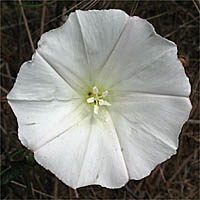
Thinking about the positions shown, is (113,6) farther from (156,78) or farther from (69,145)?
(69,145)

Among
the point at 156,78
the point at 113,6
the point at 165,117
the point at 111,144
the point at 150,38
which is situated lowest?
the point at 111,144

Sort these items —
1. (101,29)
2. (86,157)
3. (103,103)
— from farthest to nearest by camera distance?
(103,103) < (86,157) < (101,29)

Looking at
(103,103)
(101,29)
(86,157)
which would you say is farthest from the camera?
(103,103)

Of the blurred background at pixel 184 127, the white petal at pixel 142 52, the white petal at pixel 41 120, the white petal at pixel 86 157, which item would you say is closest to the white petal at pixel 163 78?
the white petal at pixel 142 52

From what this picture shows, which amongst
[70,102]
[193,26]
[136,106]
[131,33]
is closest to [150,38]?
[131,33]

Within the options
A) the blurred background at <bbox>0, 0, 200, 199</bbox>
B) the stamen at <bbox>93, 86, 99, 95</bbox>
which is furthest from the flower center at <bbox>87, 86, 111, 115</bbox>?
the blurred background at <bbox>0, 0, 200, 199</bbox>

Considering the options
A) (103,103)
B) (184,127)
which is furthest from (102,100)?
(184,127)

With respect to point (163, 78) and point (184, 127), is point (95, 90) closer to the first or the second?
point (163, 78)

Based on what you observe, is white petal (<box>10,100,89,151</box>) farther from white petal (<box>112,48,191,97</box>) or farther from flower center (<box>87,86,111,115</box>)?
white petal (<box>112,48,191,97</box>)
